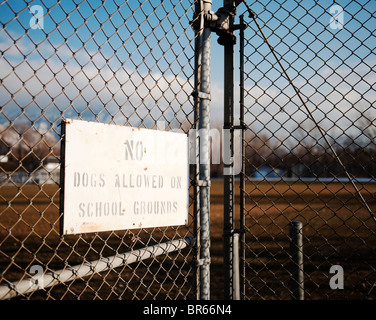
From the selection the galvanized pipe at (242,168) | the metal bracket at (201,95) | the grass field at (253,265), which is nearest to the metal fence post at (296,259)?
the grass field at (253,265)

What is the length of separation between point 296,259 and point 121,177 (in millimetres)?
1455

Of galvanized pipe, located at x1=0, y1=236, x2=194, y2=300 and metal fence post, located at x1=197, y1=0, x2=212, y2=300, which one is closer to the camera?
galvanized pipe, located at x1=0, y1=236, x2=194, y2=300

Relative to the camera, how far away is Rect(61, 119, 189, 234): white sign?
154 cm

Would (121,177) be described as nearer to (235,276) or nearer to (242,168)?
(242,168)

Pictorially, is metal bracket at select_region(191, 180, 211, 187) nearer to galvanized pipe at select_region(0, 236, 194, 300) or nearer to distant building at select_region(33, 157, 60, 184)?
galvanized pipe at select_region(0, 236, 194, 300)

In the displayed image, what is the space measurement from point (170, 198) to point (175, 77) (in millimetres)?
737

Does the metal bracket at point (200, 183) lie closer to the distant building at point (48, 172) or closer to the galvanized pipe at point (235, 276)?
the galvanized pipe at point (235, 276)

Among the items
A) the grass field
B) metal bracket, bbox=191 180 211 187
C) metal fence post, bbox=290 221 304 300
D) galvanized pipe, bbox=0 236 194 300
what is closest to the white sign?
metal bracket, bbox=191 180 211 187

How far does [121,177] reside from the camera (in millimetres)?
1707

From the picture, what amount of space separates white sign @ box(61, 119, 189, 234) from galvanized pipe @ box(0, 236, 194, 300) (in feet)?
0.49

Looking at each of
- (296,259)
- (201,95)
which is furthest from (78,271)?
(296,259)
